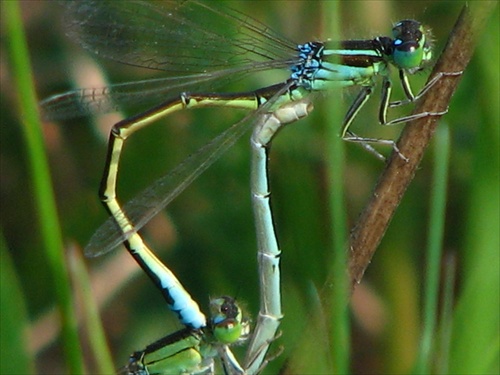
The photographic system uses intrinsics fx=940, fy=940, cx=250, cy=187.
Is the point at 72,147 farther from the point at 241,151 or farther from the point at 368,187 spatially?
the point at 368,187

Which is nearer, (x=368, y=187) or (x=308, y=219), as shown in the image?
(x=308, y=219)

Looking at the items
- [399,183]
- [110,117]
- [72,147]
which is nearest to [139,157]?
[110,117]

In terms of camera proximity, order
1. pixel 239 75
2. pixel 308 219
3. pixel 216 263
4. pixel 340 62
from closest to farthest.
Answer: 1. pixel 340 62
2. pixel 239 75
3. pixel 308 219
4. pixel 216 263

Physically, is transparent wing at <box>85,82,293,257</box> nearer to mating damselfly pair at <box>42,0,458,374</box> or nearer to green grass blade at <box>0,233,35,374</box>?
mating damselfly pair at <box>42,0,458,374</box>

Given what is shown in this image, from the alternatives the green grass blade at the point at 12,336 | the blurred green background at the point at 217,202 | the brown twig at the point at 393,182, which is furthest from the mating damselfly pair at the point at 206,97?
the blurred green background at the point at 217,202

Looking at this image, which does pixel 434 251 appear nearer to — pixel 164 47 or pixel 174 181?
pixel 174 181
